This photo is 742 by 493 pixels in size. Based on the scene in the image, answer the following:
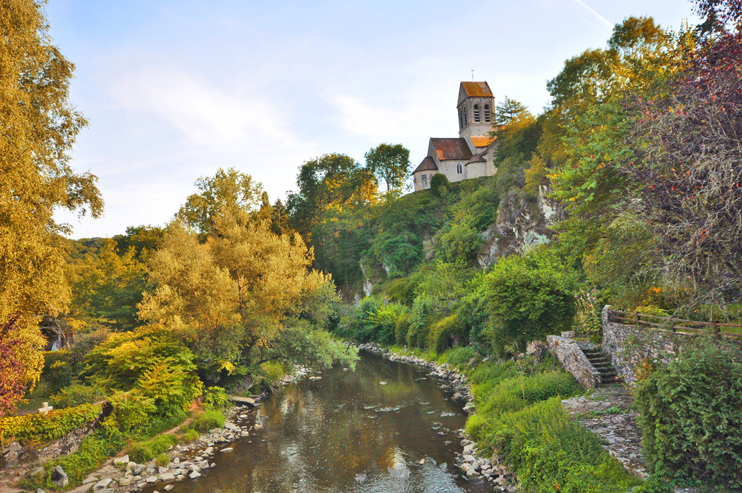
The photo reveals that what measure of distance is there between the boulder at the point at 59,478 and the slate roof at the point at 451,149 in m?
50.2

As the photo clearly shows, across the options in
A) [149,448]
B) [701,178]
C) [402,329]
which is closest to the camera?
[701,178]

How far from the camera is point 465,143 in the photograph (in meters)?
57.4

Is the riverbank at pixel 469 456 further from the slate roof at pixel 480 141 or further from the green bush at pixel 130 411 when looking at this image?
the slate roof at pixel 480 141

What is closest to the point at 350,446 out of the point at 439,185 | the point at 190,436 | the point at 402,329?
the point at 190,436

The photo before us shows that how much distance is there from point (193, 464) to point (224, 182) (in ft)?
64.8

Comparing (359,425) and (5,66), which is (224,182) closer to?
(5,66)

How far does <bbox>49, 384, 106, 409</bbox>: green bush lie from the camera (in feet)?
43.4

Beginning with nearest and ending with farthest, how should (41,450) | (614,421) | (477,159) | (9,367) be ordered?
(614,421) < (9,367) < (41,450) < (477,159)

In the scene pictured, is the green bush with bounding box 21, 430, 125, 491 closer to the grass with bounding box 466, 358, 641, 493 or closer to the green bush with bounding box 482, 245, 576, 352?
the grass with bounding box 466, 358, 641, 493

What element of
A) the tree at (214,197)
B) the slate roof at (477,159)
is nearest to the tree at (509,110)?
the slate roof at (477,159)

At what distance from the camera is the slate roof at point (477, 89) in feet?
189

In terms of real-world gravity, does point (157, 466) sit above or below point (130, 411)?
below

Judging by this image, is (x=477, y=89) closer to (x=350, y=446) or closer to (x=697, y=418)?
(x=350, y=446)

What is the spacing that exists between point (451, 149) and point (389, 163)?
9.69 m
